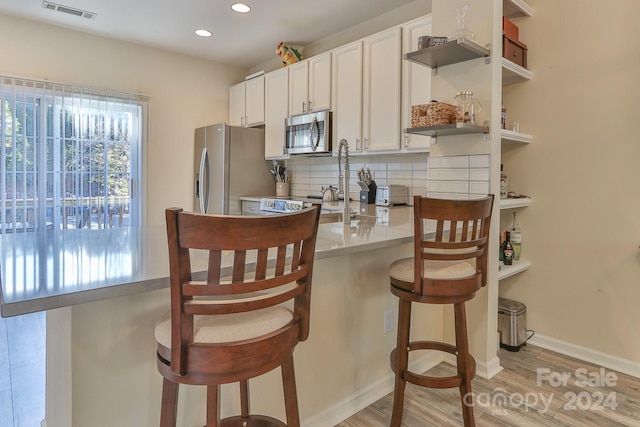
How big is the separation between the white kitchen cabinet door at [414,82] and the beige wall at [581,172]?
59 centimetres

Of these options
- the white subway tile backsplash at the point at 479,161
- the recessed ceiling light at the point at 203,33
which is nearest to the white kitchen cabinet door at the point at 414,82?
the white subway tile backsplash at the point at 479,161

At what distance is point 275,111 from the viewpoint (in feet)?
12.9

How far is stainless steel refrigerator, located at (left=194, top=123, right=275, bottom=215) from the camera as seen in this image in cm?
392

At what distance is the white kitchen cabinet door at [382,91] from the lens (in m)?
2.87

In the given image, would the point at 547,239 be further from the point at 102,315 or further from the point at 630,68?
the point at 102,315

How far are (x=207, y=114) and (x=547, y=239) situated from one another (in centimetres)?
379

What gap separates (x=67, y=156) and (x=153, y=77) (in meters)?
1.25

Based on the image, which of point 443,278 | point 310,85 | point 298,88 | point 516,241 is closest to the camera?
point 443,278

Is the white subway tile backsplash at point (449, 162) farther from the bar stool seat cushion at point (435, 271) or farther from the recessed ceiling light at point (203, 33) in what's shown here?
the recessed ceiling light at point (203, 33)

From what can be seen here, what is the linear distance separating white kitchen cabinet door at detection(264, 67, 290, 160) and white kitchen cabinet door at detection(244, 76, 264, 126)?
0.09 metres

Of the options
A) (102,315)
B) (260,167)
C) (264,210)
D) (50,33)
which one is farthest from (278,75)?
(102,315)

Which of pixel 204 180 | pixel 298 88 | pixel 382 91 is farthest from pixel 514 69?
pixel 204 180

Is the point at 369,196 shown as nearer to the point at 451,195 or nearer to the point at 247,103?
the point at 451,195

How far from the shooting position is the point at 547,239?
8.33 ft
